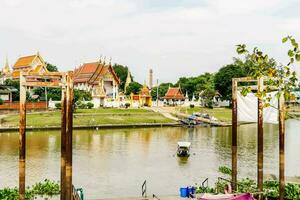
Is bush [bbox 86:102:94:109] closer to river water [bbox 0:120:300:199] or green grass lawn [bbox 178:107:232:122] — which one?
green grass lawn [bbox 178:107:232:122]

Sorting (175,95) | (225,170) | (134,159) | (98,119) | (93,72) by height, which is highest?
(93,72)

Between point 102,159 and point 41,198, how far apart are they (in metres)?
13.1

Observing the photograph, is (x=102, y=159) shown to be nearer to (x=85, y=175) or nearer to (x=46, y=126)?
(x=85, y=175)

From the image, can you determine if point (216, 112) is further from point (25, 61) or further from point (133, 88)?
point (25, 61)

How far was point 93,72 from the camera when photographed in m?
81.7

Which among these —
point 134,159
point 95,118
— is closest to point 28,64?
point 95,118

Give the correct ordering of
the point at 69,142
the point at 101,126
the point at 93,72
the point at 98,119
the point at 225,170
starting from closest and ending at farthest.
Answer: the point at 69,142
the point at 225,170
the point at 101,126
the point at 98,119
the point at 93,72

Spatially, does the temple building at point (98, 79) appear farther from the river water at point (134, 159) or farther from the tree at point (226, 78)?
the river water at point (134, 159)

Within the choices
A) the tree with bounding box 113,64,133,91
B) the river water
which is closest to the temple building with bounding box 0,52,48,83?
the river water

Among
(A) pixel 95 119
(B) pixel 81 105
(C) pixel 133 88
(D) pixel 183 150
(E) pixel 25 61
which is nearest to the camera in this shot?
(D) pixel 183 150

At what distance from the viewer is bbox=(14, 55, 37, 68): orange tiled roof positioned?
3189 inches

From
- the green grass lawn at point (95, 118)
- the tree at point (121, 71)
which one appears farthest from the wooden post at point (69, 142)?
the tree at point (121, 71)

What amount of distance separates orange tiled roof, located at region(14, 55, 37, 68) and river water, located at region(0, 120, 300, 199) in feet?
111

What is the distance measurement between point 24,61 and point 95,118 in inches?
1168
